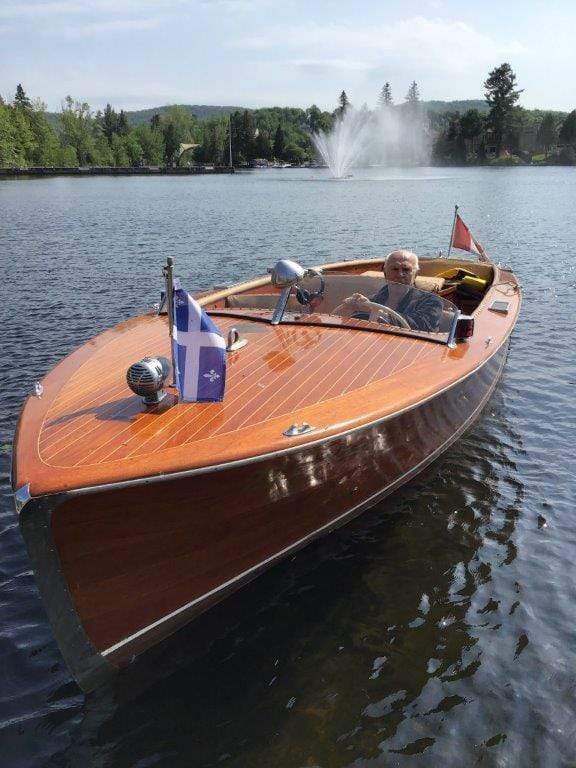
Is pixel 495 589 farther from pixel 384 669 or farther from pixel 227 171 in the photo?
pixel 227 171

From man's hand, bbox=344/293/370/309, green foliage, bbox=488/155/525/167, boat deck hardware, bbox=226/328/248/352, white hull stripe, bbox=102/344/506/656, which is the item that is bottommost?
white hull stripe, bbox=102/344/506/656

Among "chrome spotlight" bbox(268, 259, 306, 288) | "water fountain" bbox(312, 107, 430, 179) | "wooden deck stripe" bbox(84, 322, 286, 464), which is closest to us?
"wooden deck stripe" bbox(84, 322, 286, 464)

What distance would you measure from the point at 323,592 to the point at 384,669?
890mm

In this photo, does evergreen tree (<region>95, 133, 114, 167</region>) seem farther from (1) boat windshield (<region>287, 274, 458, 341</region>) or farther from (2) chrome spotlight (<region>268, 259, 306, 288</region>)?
(2) chrome spotlight (<region>268, 259, 306, 288</region>)

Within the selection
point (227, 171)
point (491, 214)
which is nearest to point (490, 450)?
point (491, 214)

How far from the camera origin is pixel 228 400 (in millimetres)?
4863

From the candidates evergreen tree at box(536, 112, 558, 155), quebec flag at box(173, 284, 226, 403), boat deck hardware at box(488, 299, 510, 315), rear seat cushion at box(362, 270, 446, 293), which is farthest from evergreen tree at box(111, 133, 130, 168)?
quebec flag at box(173, 284, 226, 403)

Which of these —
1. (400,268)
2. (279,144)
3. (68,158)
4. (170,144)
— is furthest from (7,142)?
(400,268)

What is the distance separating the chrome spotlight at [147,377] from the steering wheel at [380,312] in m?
2.75

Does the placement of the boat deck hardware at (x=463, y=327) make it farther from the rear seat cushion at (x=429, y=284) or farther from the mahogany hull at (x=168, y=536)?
the rear seat cushion at (x=429, y=284)

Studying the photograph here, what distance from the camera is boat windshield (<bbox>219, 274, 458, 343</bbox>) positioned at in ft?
21.1

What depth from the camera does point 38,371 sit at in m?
9.74

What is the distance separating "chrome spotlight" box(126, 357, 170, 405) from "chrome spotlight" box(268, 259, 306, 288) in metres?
2.03

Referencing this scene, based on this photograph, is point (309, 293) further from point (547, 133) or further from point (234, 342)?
point (547, 133)
